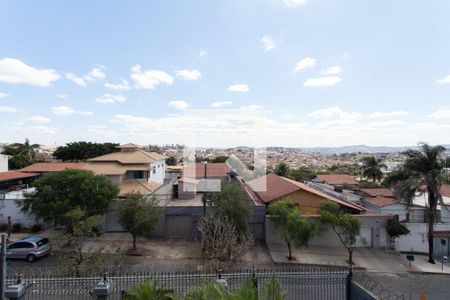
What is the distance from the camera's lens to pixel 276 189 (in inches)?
945

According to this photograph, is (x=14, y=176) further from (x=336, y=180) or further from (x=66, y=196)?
(x=336, y=180)

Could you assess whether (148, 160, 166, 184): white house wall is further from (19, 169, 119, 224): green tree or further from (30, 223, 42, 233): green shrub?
(19, 169, 119, 224): green tree

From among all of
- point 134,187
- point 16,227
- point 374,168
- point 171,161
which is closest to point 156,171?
point 134,187

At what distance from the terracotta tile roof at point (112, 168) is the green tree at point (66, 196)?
605 cm

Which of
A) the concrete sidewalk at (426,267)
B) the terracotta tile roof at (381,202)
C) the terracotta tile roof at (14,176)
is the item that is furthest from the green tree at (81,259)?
the terracotta tile roof at (14,176)

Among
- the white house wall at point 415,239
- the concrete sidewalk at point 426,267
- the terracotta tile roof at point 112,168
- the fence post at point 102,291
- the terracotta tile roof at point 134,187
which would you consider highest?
the terracotta tile roof at point 112,168

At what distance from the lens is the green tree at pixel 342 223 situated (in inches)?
663

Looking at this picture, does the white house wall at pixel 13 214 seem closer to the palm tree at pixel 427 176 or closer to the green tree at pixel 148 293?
the green tree at pixel 148 293

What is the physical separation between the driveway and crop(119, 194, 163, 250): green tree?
7.14 metres

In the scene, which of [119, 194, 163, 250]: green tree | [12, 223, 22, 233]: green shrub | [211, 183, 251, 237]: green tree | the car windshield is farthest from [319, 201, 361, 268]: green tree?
[12, 223, 22, 233]: green shrub

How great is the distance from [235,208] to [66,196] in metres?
10.3

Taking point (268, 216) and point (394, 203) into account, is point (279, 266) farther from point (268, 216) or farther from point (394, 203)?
point (394, 203)

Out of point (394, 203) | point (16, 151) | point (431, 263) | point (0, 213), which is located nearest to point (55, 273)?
point (0, 213)

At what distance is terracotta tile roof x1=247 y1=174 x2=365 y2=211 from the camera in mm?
21828
